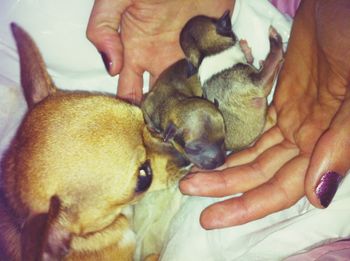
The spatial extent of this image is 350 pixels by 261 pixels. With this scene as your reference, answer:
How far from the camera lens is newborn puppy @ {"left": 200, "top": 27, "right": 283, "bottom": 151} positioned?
2385 millimetres

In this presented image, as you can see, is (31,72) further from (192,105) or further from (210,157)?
(210,157)

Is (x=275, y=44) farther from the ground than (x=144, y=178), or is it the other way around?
(x=275, y=44)

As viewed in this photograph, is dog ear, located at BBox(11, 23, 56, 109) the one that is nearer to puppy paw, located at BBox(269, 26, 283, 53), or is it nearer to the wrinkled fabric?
puppy paw, located at BBox(269, 26, 283, 53)

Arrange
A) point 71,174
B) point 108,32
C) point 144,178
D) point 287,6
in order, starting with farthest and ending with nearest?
point 287,6 < point 108,32 < point 144,178 < point 71,174

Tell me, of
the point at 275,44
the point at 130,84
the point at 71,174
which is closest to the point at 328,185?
the point at 275,44

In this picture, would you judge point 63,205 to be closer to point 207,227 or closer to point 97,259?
point 97,259

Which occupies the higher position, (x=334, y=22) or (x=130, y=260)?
(x=334, y=22)

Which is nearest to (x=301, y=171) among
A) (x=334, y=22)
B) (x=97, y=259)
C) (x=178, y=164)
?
(x=178, y=164)

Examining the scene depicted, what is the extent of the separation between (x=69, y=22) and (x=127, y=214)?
137 centimetres

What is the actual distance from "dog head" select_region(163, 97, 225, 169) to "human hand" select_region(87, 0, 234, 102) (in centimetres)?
63

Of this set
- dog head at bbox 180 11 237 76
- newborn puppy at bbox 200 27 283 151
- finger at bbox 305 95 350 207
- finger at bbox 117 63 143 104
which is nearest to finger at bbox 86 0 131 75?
finger at bbox 117 63 143 104

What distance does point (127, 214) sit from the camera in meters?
2.42

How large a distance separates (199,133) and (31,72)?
0.91m

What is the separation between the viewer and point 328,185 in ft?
6.19
